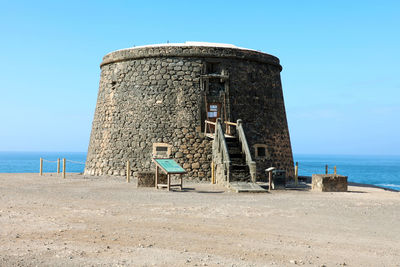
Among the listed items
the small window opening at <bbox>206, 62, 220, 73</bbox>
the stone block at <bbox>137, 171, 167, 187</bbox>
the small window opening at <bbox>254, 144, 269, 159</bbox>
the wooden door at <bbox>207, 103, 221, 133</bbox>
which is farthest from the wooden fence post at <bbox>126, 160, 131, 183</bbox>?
the small window opening at <bbox>254, 144, 269, 159</bbox>

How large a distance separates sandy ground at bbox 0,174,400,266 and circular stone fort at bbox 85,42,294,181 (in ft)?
20.5

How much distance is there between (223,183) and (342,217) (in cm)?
716

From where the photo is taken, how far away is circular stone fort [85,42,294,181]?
20.8 meters

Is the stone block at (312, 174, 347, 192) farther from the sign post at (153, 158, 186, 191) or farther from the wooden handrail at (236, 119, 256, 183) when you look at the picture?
the sign post at (153, 158, 186, 191)

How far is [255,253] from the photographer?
7.32 m

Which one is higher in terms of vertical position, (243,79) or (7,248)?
(243,79)

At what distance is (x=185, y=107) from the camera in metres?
21.0

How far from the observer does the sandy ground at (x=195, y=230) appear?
6992 mm

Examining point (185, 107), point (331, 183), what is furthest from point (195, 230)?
point (185, 107)

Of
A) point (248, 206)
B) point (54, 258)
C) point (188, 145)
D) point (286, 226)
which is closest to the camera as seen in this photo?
point (54, 258)

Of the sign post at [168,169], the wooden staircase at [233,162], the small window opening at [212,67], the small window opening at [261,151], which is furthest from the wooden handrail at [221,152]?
the small window opening at [212,67]

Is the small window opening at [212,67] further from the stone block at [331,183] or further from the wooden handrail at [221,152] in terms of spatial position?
the stone block at [331,183]

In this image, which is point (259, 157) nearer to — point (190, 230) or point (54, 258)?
point (190, 230)

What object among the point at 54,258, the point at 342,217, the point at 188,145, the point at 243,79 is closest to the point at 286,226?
the point at 342,217
